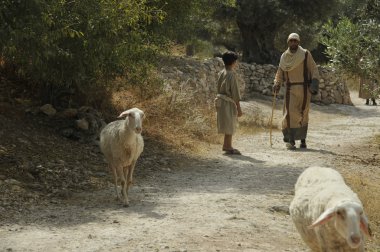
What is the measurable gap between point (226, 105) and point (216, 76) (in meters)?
8.87

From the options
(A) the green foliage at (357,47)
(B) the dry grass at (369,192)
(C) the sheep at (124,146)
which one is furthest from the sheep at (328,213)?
(A) the green foliage at (357,47)

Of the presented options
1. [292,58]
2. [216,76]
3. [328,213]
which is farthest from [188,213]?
[216,76]

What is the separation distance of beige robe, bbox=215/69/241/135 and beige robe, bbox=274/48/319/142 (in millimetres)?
1578

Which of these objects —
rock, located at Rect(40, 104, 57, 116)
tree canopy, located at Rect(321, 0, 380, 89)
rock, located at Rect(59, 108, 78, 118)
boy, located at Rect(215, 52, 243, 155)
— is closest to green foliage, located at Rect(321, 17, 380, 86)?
tree canopy, located at Rect(321, 0, 380, 89)

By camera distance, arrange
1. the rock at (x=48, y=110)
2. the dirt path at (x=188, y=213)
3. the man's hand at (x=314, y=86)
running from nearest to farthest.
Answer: the dirt path at (x=188, y=213) < the rock at (x=48, y=110) < the man's hand at (x=314, y=86)

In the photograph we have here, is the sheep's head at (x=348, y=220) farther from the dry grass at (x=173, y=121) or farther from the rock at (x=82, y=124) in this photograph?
the dry grass at (x=173, y=121)

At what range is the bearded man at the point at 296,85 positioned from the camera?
13305 mm

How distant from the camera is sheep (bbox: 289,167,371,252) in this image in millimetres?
4500

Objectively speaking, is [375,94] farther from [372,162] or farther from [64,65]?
[64,65]

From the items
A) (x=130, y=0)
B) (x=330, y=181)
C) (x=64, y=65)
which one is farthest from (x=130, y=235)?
(x=130, y=0)

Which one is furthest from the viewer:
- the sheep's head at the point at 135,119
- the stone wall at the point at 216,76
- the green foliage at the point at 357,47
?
the stone wall at the point at 216,76

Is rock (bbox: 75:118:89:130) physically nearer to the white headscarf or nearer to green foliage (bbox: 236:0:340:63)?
the white headscarf

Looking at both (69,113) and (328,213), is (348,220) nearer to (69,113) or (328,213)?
Result: (328,213)

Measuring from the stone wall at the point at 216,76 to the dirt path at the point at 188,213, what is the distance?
4.99 meters
